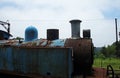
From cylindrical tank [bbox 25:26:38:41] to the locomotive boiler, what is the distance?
19 cm

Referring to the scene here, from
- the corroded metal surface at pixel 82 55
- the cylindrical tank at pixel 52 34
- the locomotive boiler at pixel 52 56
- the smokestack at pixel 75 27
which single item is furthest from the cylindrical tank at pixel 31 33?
the corroded metal surface at pixel 82 55

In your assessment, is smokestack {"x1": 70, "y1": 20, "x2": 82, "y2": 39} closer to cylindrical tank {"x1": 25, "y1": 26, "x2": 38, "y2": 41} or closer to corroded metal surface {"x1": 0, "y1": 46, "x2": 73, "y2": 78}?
corroded metal surface {"x1": 0, "y1": 46, "x2": 73, "y2": 78}

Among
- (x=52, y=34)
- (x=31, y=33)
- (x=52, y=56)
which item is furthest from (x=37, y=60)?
(x=31, y=33)

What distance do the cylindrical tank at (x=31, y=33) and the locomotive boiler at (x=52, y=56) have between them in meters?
0.19

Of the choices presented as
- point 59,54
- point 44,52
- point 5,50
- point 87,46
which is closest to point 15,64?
point 5,50

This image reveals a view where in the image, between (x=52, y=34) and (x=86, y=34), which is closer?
(x=86, y=34)

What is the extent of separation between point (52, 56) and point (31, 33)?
2.72m

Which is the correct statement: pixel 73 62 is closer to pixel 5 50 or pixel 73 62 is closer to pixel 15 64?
pixel 15 64

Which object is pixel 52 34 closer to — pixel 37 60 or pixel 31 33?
pixel 31 33

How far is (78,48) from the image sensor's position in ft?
36.0

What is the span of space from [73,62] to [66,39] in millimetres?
1197

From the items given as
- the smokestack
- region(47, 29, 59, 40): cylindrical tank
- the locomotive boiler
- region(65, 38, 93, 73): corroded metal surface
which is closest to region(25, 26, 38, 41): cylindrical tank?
the locomotive boiler

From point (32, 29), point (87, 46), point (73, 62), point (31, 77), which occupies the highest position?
point (32, 29)

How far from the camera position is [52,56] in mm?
10906
